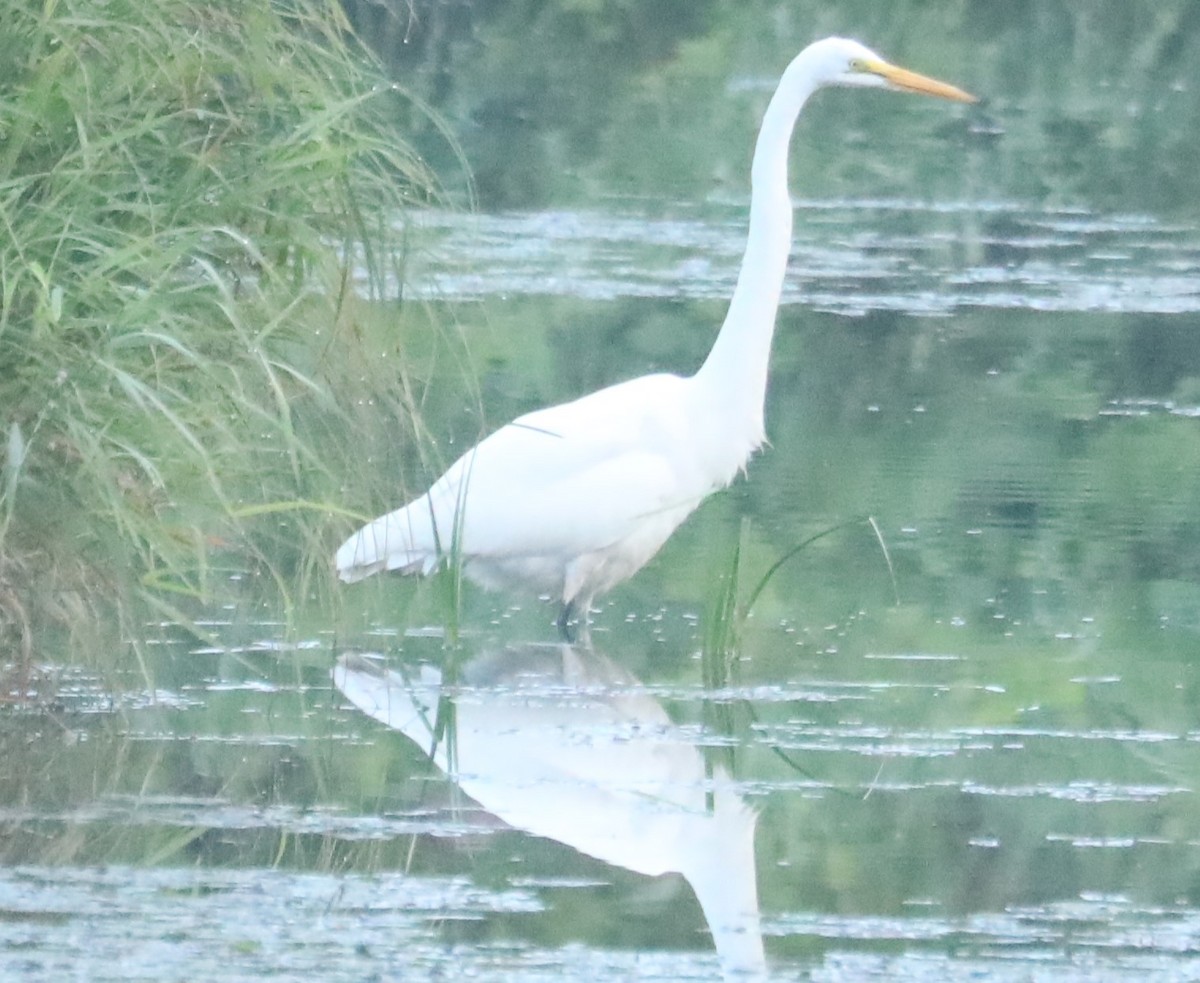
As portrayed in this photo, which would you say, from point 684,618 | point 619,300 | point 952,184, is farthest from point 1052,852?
point 952,184

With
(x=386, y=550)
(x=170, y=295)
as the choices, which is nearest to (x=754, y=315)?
(x=386, y=550)

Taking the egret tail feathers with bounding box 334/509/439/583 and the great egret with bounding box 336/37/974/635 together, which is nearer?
the egret tail feathers with bounding box 334/509/439/583

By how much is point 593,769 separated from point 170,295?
105 cm

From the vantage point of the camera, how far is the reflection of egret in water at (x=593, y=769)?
3.97 meters

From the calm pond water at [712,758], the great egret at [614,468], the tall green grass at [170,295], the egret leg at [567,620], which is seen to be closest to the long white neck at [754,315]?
the great egret at [614,468]

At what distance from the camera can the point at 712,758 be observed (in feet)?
15.1

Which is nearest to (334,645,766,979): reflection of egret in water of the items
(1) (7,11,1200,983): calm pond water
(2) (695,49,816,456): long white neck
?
(1) (7,11,1200,983): calm pond water

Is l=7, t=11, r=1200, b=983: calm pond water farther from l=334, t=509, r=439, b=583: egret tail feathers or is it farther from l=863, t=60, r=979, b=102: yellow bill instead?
l=863, t=60, r=979, b=102: yellow bill

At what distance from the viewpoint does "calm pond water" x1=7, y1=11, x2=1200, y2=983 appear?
364cm

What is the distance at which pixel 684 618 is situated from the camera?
19.4 ft

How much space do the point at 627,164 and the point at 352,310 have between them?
9865 millimetres

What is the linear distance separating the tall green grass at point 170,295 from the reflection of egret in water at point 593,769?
0.38 metres

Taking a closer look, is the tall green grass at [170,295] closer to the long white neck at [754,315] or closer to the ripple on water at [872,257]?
the long white neck at [754,315]

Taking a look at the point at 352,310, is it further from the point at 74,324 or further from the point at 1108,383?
the point at 1108,383
